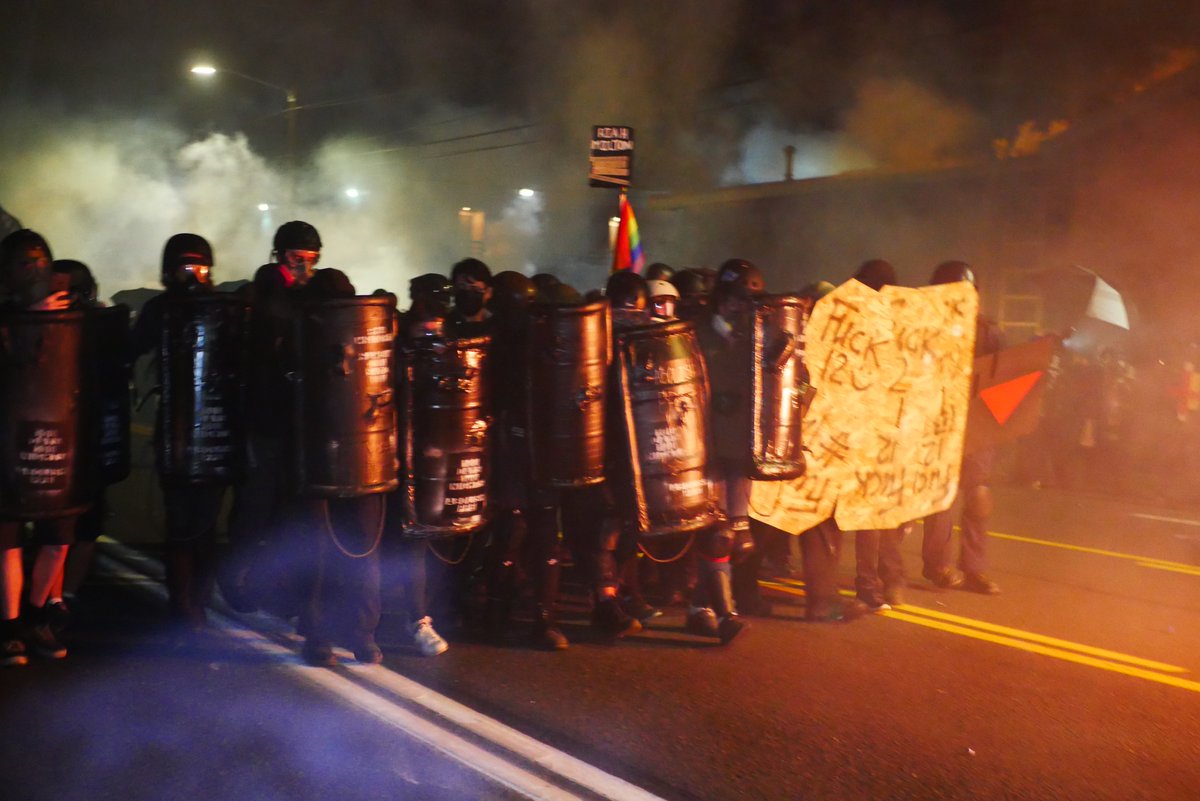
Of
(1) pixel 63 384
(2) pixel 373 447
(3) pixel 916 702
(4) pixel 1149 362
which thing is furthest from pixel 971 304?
(4) pixel 1149 362

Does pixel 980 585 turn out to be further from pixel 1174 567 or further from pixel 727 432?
pixel 727 432

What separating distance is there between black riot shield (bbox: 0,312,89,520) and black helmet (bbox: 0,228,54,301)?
21cm

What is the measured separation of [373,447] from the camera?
400cm

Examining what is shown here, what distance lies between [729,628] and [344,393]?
1.98 metres

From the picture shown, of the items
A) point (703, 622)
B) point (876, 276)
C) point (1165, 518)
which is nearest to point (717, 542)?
point (703, 622)

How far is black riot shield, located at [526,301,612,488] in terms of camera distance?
14.0 ft

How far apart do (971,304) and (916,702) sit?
2357mm

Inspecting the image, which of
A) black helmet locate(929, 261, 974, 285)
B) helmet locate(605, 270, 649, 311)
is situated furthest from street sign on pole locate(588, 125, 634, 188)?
helmet locate(605, 270, 649, 311)

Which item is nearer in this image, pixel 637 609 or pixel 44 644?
pixel 44 644

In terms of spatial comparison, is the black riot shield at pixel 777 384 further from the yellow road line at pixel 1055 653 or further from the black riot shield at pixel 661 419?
the yellow road line at pixel 1055 653

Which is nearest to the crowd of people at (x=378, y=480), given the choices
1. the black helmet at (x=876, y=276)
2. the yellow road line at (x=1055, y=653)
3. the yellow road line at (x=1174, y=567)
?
the black helmet at (x=876, y=276)

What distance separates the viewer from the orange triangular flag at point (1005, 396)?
18.5 ft

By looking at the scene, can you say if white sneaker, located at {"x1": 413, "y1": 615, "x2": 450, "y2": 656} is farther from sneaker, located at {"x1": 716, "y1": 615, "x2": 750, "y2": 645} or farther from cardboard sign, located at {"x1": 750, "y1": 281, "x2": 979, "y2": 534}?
cardboard sign, located at {"x1": 750, "y1": 281, "x2": 979, "y2": 534}

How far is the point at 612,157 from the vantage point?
7.99 meters
